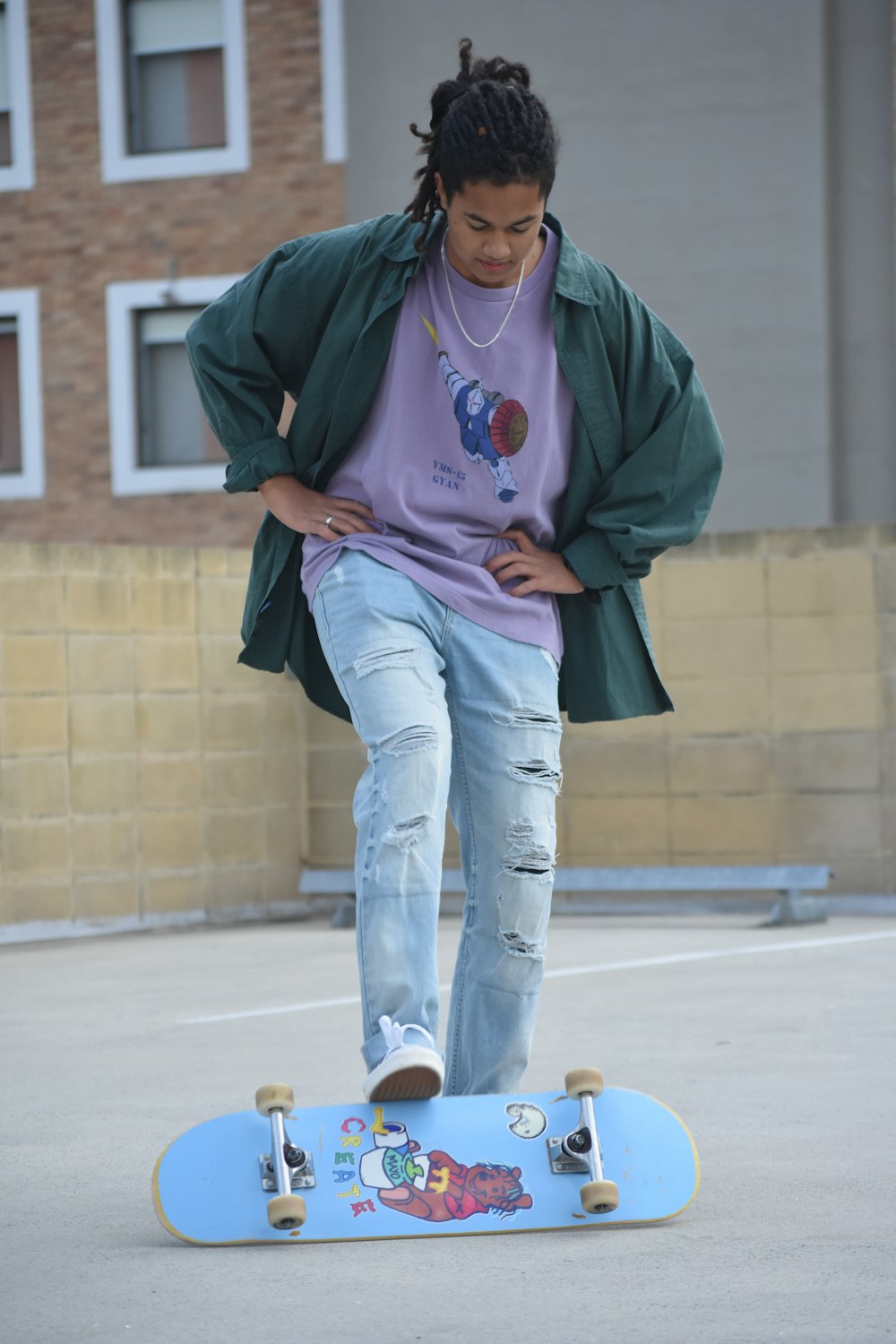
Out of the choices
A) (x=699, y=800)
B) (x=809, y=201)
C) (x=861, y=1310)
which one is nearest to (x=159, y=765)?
(x=699, y=800)

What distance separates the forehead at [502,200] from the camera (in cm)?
336

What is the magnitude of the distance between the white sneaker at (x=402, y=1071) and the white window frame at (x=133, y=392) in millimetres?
14173

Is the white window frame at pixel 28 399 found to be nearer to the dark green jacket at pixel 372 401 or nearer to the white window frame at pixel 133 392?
the white window frame at pixel 133 392

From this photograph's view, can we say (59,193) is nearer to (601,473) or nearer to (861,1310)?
(601,473)

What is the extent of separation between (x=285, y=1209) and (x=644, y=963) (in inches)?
183

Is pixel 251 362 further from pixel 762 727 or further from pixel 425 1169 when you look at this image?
pixel 762 727

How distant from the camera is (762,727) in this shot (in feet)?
32.4

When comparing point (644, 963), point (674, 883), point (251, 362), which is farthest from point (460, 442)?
point (674, 883)

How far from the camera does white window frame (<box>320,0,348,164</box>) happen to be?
16.6 metres

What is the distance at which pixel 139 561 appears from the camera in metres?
9.62

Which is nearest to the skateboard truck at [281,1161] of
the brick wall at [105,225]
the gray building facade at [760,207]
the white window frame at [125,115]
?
the gray building facade at [760,207]

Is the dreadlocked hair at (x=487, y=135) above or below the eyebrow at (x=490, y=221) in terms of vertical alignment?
above

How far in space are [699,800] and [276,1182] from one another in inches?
278

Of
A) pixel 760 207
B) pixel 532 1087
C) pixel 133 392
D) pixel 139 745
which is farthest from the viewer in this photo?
pixel 133 392
